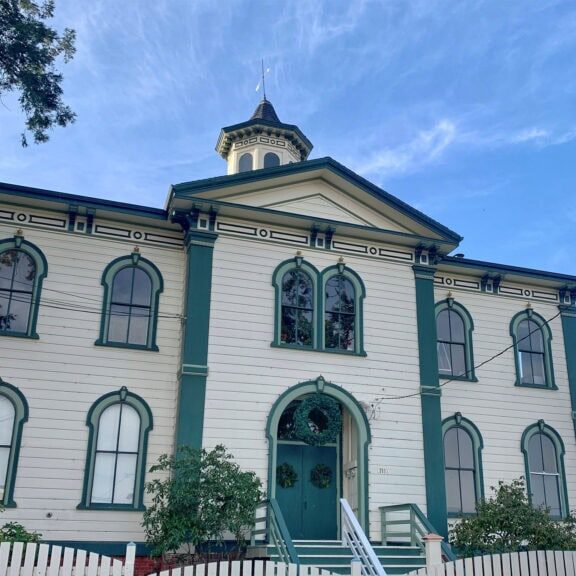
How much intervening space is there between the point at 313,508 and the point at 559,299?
10046 mm

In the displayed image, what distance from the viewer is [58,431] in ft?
52.8

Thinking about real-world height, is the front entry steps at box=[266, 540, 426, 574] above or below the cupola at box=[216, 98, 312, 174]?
below

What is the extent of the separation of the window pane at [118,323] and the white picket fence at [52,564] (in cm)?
790

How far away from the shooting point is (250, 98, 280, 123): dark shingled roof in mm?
26406

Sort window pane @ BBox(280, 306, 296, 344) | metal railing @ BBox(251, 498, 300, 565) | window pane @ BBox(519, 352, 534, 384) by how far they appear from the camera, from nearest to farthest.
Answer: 1. metal railing @ BBox(251, 498, 300, 565)
2. window pane @ BBox(280, 306, 296, 344)
3. window pane @ BBox(519, 352, 534, 384)

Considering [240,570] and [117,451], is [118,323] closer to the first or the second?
[117,451]

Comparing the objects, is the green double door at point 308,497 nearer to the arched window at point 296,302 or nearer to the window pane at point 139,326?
the arched window at point 296,302

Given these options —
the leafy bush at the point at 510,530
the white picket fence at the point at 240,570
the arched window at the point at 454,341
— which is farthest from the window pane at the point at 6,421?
the arched window at the point at 454,341

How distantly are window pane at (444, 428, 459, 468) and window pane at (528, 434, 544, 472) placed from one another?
7.46 feet

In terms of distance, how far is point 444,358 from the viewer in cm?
2038

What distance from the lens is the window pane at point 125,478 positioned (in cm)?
1611

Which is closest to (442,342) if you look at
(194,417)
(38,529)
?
(194,417)

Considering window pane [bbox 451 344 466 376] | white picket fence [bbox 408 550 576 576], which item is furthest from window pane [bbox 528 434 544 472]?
white picket fence [bbox 408 550 576 576]

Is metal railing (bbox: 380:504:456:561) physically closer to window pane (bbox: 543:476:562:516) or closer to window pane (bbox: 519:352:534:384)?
window pane (bbox: 543:476:562:516)
